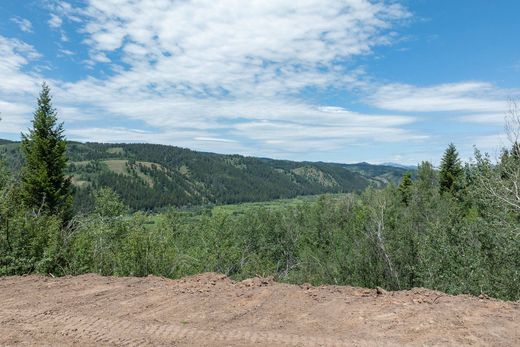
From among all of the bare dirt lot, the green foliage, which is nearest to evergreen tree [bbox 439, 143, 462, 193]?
the green foliage

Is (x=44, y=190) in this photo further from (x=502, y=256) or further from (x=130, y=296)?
(x=502, y=256)

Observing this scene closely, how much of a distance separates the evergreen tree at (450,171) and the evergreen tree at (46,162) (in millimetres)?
42120

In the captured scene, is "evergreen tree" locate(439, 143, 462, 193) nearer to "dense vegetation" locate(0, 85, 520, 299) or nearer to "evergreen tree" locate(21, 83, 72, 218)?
"dense vegetation" locate(0, 85, 520, 299)

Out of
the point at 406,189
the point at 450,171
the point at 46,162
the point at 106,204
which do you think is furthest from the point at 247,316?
the point at 406,189

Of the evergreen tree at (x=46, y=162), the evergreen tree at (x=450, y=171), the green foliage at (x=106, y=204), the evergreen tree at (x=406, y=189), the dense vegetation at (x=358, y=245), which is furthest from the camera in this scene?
the evergreen tree at (x=406, y=189)

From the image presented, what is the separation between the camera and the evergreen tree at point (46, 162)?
2761 cm

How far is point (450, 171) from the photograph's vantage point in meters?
49.4

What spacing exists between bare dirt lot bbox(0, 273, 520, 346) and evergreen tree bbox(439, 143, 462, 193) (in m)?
45.1

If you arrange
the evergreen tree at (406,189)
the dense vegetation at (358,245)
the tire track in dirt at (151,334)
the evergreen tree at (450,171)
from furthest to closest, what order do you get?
the evergreen tree at (406,189) → the evergreen tree at (450,171) → the dense vegetation at (358,245) → the tire track in dirt at (151,334)

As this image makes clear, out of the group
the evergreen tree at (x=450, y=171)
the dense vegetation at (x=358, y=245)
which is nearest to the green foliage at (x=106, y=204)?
the dense vegetation at (x=358, y=245)

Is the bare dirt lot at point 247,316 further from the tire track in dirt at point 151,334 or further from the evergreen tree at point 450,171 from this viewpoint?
the evergreen tree at point 450,171

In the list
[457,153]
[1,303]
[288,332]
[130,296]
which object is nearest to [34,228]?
[1,303]

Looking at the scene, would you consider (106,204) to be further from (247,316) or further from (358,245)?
(247,316)

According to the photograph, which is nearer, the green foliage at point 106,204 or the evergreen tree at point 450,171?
the green foliage at point 106,204
